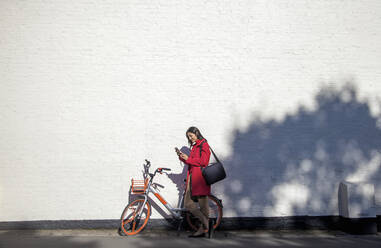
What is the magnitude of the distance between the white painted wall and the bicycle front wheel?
1.23 ft

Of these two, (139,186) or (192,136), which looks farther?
(139,186)

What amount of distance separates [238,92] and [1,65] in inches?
189

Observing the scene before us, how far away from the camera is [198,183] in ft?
18.1

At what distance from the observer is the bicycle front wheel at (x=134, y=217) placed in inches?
228

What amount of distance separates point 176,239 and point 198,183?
104cm

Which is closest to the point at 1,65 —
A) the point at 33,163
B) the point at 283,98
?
the point at 33,163

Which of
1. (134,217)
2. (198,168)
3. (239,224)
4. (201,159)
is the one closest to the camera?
(201,159)

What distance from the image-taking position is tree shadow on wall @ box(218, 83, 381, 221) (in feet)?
20.8

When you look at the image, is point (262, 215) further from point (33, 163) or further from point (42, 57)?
point (42, 57)

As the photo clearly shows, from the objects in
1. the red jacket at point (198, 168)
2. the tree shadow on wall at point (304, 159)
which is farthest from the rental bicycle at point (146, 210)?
the red jacket at point (198, 168)

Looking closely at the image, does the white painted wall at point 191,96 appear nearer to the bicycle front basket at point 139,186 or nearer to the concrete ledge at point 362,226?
the bicycle front basket at point 139,186

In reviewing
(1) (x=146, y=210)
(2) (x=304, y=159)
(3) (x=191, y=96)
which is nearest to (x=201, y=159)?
(3) (x=191, y=96)

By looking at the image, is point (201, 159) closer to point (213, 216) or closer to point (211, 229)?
point (211, 229)

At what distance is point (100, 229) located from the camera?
6.18 m
